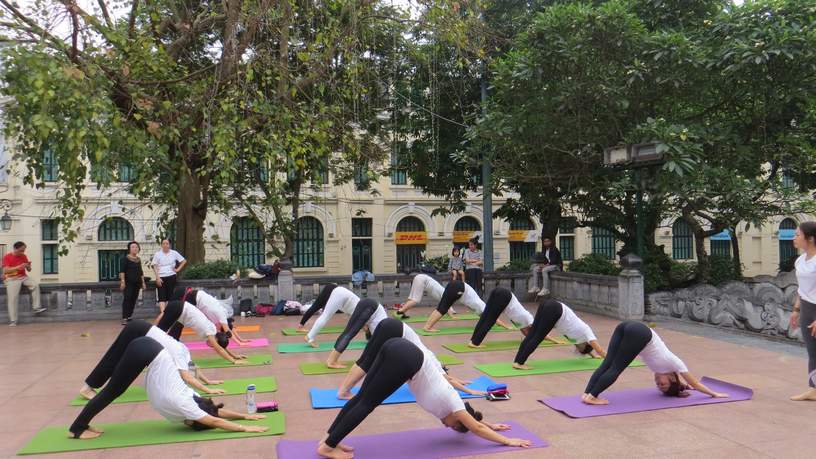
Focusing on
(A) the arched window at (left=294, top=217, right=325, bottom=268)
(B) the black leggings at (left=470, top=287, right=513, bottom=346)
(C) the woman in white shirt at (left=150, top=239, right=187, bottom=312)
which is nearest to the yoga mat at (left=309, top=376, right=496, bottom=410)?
(B) the black leggings at (left=470, top=287, right=513, bottom=346)

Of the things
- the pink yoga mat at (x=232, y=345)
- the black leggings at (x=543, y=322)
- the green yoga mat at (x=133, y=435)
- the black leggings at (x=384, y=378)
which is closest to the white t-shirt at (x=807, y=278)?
the black leggings at (x=543, y=322)

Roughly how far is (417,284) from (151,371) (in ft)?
22.8

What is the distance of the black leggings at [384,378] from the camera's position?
459cm

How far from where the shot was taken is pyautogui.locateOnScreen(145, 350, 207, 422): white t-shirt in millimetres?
5273

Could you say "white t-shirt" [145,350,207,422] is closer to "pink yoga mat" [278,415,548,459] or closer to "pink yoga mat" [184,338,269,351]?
"pink yoga mat" [278,415,548,459]

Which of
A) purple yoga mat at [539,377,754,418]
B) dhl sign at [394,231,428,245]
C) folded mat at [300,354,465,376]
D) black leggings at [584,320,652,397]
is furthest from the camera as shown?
dhl sign at [394,231,428,245]

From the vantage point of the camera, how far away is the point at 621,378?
7.87m

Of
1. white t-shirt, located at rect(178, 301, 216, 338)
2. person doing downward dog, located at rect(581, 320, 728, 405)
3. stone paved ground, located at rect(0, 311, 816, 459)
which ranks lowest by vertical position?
stone paved ground, located at rect(0, 311, 816, 459)

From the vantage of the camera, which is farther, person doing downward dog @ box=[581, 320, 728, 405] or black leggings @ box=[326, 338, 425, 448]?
person doing downward dog @ box=[581, 320, 728, 405]

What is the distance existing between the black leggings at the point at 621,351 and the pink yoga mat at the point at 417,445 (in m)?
1.19

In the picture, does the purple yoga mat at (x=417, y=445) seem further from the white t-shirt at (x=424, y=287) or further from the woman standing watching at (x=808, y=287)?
the white t-shirt at (x=424, y=287)

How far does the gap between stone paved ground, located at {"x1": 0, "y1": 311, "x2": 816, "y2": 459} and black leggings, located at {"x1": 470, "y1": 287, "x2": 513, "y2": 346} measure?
0.37m

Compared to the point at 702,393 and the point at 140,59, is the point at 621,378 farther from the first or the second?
the point at 140,59

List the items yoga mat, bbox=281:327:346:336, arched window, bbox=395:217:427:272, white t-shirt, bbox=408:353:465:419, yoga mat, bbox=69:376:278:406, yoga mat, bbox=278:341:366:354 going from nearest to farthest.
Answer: white t-shirt, bbox=408:353:465:419 → yoga mat, bbox=69:376:278:406 → yoga mat, bbox=278:341:366:354 → yoga mat, bbox=281:327:346:336 → arched window, bbox=395:217:427:272
